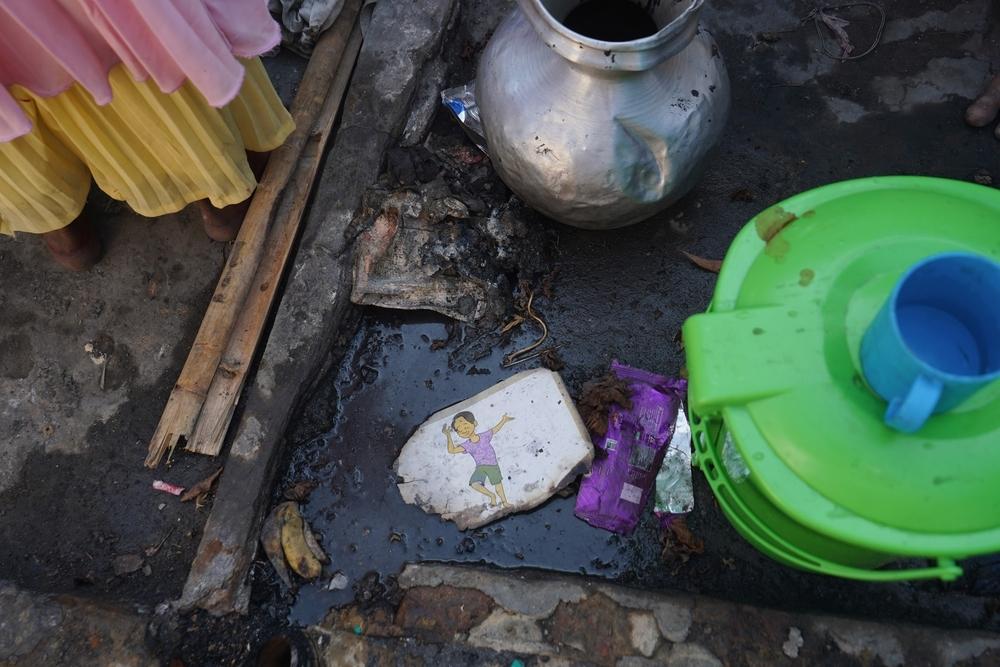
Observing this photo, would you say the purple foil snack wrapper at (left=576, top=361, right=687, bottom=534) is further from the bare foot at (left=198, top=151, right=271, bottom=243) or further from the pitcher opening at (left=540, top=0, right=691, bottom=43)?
the bare foot at (left=198, top=151, right=271, bottom=243)

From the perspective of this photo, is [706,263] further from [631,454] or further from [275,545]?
[275,545]

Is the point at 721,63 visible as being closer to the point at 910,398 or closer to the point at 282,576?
the point at 910,398

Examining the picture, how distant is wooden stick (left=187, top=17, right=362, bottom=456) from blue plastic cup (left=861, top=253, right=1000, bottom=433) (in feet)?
6.42

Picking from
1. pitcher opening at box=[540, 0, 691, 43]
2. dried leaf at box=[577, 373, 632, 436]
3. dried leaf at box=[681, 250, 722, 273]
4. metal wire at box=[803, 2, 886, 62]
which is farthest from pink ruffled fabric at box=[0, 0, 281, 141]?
metal wire at box=[803, 2, 886, 62]

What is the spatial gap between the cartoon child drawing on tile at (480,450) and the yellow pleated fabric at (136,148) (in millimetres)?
1131

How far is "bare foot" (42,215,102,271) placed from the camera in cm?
250

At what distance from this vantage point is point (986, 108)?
2.65 metres

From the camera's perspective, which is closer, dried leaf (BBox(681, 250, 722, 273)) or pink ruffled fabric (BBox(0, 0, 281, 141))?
pink ruffled fabric (BBox(0, 0, 281, 141))

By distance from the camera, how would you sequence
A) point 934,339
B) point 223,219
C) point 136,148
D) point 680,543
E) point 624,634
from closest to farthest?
point 934,339 → point 624,634 → point 136,148 → point 680,543 → point 223,219

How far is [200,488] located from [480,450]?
101cm

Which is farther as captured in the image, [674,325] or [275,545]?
[674,325]

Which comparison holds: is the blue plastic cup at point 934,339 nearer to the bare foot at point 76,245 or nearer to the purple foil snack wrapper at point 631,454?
the purple foil snack wrapper at point 631,454

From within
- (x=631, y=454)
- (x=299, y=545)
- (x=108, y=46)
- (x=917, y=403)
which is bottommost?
(x=631, y=454)

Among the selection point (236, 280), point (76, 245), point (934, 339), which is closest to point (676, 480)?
point (934, 339)
